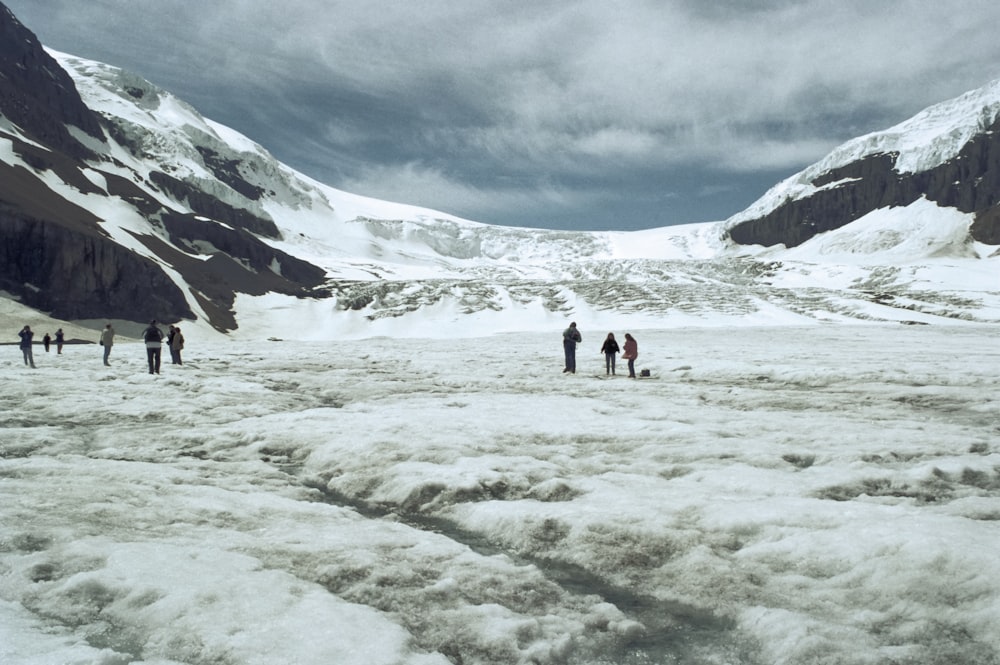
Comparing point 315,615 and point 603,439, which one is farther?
point 603,439

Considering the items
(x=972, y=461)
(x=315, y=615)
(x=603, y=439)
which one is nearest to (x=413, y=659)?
(x=315, y=615)

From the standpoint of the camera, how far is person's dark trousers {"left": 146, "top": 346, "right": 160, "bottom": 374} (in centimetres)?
2111

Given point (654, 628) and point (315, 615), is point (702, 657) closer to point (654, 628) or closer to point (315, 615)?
point (654, 628)

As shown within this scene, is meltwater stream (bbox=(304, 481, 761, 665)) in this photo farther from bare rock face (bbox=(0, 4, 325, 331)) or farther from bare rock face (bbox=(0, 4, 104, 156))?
bare rock face (bbox=(0, 4, 104, 156))

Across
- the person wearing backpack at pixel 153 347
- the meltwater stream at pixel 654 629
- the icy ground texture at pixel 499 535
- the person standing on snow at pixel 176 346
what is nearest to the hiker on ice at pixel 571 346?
the icy ground texture at pixel 499 535

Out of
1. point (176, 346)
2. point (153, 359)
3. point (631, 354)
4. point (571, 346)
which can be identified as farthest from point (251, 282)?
point (631, 354)

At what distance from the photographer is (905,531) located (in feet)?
19.4

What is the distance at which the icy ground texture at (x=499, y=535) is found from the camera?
4.54 m

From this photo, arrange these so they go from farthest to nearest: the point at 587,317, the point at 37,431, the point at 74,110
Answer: the point at 74,110
the point at 587,317
the point at 37,431

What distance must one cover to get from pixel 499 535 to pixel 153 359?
18916 mm

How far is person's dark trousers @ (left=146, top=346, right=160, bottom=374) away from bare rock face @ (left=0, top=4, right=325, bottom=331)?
62.4 meters

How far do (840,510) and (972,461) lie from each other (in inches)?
139

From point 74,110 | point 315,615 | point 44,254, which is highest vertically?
point 74,110

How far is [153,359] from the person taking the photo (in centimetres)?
2125
